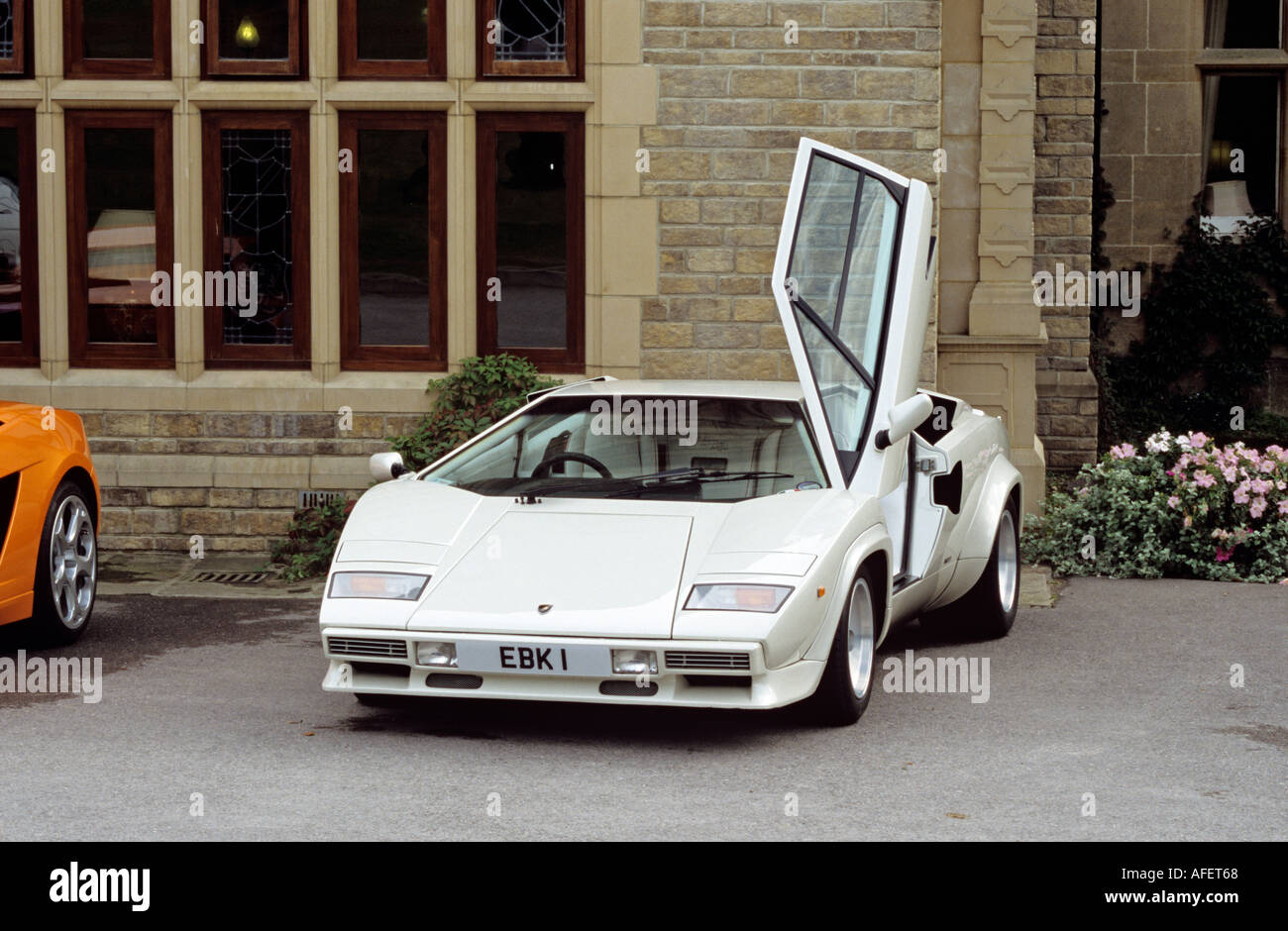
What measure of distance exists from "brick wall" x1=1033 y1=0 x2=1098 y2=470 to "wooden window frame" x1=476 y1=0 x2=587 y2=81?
16.9 ft

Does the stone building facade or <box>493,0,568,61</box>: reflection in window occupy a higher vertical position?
<box>493,0,568,61</box>: reflection in window

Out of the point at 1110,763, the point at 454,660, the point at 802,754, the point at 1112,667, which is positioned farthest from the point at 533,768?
the point at 1112,667

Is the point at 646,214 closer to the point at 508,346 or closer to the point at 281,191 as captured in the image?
the point at 508,346

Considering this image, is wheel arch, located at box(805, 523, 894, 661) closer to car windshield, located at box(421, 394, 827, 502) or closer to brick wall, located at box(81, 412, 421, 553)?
car windshield, located at box(421, 394, 827, 502)

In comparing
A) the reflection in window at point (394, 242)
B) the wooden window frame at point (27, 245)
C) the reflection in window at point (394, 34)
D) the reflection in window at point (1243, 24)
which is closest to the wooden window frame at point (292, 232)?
the reflection in window at point (394, 242)

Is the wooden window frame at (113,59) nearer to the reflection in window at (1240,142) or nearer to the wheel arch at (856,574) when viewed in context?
the wheel arch at (856,574)

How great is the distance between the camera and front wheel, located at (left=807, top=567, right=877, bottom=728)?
254 inches

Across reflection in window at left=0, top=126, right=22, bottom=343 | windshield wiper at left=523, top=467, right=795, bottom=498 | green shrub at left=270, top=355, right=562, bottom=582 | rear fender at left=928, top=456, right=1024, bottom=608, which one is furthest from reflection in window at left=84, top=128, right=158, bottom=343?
rear fender at left=928, top=456, right=1024, bottom=608

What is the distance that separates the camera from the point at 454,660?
611cm

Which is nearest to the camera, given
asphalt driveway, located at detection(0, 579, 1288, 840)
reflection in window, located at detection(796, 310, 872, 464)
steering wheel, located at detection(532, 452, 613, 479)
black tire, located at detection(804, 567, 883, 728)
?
asphalt driveway, located at detection(0, 579, 1288, 840)

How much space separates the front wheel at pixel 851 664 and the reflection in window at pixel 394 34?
6132mm

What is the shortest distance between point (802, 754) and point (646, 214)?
19.5 feet

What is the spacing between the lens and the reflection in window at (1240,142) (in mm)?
17594

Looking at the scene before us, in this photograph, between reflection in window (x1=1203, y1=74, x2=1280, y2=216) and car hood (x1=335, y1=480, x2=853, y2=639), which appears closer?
car hood (x1=335, y1=480, x2=853, y2=639)
